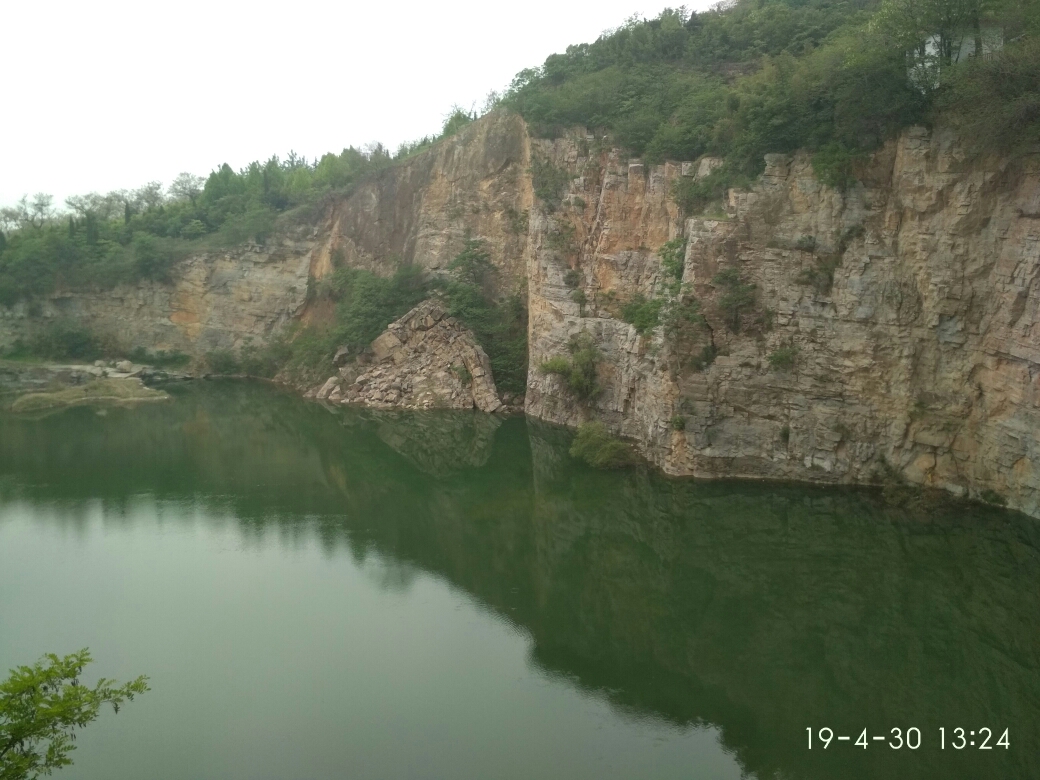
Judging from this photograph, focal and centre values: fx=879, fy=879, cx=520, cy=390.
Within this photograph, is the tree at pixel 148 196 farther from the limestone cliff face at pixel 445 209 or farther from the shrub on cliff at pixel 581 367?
the shrub on cliff at pixel 581 367

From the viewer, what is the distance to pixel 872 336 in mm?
19516

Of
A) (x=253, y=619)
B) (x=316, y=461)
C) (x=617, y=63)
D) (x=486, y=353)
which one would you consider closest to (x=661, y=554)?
(x=253, y=619)

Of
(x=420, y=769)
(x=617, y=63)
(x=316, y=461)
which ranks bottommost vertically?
(x=420, y=769)

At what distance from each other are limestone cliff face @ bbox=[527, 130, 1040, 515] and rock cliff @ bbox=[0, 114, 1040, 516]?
0.11ft

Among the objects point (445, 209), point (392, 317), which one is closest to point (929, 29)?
point (445, 209)

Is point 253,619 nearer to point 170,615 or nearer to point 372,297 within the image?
point 170,615

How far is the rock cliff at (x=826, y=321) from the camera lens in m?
17.7

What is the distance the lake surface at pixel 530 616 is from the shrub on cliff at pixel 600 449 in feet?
1.80

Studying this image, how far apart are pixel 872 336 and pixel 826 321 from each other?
109cm

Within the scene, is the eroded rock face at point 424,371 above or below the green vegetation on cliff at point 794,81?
below

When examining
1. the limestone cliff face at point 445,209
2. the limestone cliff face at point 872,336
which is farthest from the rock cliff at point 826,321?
the limestone cliff face at point 445,209

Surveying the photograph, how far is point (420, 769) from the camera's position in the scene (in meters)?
10.1

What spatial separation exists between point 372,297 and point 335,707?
2527 centimetres

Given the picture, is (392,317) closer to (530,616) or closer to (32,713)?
(530,616)
